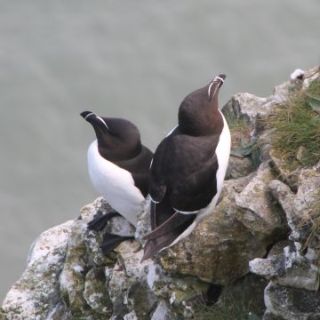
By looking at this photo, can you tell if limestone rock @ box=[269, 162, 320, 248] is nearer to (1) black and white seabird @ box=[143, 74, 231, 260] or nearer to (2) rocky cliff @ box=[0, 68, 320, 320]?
(2) rocky cliff @ box=[0, 68, 320, 320]

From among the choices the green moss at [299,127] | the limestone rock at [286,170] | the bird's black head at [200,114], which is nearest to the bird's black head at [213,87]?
the bird's black head at [200,114]

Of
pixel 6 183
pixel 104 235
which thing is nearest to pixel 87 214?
pixel 104 235

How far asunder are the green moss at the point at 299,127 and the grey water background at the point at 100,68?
707 cm

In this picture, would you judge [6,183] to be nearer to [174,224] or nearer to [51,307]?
[51,307]

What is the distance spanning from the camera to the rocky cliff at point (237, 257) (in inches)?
213

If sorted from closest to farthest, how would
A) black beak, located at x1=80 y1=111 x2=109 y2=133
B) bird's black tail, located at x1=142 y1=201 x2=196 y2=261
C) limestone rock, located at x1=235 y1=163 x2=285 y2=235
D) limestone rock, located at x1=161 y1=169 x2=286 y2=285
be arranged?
limestone rock, located at x1=235 y1=163 x2=285 y2=235 → bird's black tail, located at x1=142 y1=201 x2=196 y2=261 → limestone rock, located at x1=161 y1=169 x2=286 y2=285 → black beak, located at x1=80 y1=111 x2=109 y2=133

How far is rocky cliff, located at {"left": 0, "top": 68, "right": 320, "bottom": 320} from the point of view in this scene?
5.41 meters

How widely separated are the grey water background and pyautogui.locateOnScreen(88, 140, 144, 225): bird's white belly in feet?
19.2

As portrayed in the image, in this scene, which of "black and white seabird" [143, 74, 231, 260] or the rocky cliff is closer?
the rocky cliff

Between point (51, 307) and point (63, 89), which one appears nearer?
point (51, 307)

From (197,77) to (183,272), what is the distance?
329 inches

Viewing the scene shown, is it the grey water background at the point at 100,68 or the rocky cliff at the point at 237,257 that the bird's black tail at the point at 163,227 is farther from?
the grey water background at the point at 100,68

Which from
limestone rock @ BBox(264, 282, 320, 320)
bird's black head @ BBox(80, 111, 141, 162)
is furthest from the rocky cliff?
bird's black head @ BBox(80, 111, 141, 162)

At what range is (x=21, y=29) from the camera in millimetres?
15320
